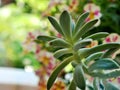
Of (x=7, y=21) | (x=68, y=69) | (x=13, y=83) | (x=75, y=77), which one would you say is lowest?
(x=75, y=77)

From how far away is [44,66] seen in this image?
0.78 metres

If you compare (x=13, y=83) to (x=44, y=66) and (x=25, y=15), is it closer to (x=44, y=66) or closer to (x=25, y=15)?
(x=44, y=66)

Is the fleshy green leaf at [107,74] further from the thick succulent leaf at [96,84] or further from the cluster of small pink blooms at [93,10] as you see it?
the cluster of small pink blooms at [93,10]

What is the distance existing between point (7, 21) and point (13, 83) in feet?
2.34

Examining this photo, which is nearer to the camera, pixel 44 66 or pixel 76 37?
pixel 76 37

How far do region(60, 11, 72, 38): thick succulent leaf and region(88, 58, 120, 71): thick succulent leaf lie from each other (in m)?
0.05

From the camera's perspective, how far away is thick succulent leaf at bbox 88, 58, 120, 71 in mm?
457

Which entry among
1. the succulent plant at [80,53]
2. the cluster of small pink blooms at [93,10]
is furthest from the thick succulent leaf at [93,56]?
the cluster of small pink blooms at [93,10]

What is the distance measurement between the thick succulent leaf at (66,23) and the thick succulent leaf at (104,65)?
55mm

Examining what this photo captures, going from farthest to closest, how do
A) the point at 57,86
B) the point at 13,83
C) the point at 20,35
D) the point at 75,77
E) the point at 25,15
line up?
the point at 25,15
the point at 20,35
the point at 13,83
the point at 57,86
the point at 75,77

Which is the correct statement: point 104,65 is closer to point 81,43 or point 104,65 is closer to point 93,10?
point 81,43

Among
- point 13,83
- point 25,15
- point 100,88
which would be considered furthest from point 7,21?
point 100,88

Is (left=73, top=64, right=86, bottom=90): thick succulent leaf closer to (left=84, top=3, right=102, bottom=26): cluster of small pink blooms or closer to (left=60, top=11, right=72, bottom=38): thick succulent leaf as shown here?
(left=60, top=11, right=72, bottom=38): thick succulent leaf

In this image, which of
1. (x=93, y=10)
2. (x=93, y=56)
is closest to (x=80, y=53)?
(x=93, y=56)
